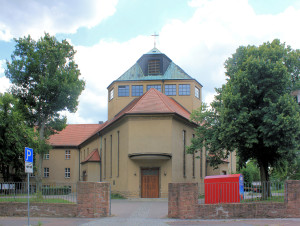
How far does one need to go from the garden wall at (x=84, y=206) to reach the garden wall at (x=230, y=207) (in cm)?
317

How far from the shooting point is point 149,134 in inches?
1222

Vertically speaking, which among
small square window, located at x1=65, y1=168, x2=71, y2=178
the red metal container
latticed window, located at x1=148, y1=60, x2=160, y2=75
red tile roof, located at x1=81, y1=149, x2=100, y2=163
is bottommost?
small square window, located at x1=65, y1=168, x2=71, y2=178

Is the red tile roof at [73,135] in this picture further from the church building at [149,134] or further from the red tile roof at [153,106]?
the red tile roof at [153,106]

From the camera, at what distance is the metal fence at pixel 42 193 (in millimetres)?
16891

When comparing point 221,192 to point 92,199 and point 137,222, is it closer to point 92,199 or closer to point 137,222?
point 137,222

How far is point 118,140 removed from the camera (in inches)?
1369

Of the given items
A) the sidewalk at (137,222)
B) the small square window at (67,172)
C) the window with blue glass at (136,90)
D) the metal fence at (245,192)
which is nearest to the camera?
the sidewalk at (137,222)

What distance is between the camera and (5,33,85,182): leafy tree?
1251 inches

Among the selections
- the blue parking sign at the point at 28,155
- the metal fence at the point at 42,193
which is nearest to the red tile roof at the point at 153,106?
the metal fence at the point at 42,193

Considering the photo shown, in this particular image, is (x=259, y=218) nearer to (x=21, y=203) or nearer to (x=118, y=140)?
(x=21, y=203)

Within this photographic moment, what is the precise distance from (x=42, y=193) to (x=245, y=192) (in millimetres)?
10384

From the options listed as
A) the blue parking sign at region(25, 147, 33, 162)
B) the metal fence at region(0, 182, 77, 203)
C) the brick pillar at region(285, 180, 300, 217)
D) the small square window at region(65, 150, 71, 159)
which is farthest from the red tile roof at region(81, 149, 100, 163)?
the brick pillar at region(285, 180, 300, 217)

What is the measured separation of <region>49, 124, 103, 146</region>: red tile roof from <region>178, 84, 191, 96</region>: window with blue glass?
893 inches

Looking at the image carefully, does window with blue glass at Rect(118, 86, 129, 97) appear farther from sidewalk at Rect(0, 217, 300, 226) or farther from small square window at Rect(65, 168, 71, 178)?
sidewalk at Rect(0, 217, 300, 226)
